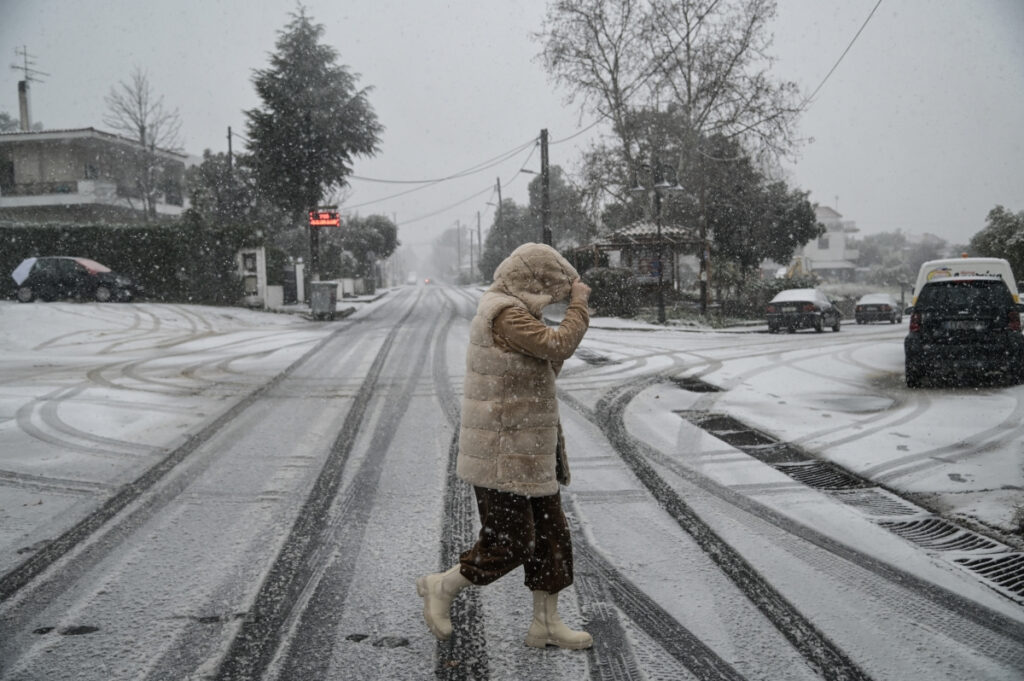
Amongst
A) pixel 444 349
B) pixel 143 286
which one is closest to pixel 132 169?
pixel 143 286

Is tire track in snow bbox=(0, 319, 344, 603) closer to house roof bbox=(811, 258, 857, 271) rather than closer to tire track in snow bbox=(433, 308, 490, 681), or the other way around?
tire track in snow bbox=(433, 308, 490, 681)

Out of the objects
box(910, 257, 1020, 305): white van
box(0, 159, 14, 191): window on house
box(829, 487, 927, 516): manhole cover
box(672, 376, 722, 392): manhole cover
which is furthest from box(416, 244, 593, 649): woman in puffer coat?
box(0, 159, 14, 191): window on house

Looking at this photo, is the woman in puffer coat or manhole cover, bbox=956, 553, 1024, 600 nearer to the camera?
the woman in puffer coat

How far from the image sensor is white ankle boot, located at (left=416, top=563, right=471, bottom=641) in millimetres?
3012

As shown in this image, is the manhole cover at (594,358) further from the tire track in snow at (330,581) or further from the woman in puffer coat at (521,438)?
the woman in puffer coat at (521,438)

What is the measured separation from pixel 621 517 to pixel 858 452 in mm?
2897

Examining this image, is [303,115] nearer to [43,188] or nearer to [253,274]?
[253,274]

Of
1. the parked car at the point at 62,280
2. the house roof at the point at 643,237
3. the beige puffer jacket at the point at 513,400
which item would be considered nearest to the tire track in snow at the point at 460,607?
the beige puffer jacket at the point at 513,400

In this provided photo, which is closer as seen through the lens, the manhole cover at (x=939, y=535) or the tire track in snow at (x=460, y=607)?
the tire track in snow at (x=460, y=607)

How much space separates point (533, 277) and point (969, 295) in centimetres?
913

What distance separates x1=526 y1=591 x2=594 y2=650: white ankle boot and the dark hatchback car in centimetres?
853

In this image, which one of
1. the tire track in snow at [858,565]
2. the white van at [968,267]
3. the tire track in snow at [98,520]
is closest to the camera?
the tire track in snow at [858,565]

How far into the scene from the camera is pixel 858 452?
252 inches

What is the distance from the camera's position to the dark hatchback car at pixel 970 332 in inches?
381
